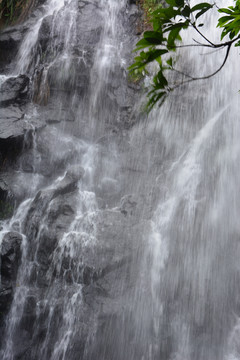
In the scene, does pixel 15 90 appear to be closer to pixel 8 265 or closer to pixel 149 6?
pixel 8 265

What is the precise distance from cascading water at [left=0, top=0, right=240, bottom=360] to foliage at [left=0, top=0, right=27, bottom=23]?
2583 millimetres

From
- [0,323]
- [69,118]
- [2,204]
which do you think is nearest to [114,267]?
[0,323]

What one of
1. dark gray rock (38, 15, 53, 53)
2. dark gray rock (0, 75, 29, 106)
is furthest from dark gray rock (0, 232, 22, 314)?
dark gray rock (38, 15, 53, 53)

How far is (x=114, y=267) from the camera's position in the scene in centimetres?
628

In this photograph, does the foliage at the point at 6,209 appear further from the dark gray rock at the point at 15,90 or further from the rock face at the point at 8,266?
the dark gray rock at the point at 15,90

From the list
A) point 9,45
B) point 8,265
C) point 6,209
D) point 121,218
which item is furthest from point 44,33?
point 8,265

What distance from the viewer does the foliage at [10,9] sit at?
1122 centimetres

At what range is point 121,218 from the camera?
690cm

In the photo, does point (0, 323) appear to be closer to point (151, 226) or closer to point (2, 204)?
point (2, 204)

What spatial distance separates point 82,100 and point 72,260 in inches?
203

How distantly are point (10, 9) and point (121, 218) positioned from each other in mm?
9423

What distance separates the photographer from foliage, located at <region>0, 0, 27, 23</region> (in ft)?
36.8

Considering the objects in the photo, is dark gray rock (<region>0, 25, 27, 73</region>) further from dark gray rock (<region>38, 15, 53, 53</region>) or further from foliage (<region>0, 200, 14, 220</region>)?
foliage (<region>0, 200, 14, 220</region>)

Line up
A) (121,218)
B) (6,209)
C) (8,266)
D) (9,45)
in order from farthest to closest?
(9,45), (6,209), (121,218), (8,266)
